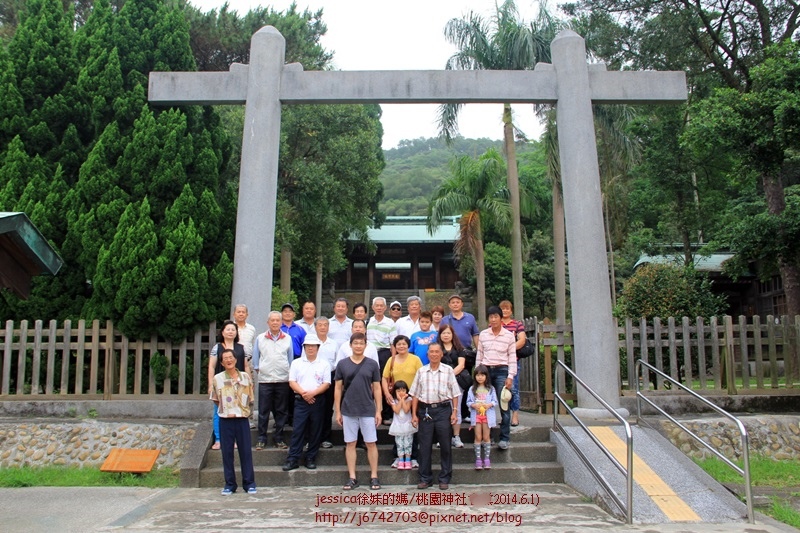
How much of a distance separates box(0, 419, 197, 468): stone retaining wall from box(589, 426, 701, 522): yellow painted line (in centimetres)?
530

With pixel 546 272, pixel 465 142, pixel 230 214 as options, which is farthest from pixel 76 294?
pixel 465 142

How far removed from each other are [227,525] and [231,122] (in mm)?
13508

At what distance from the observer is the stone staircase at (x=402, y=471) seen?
22.6 ft

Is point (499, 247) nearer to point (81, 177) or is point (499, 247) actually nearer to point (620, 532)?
point (81, 177)

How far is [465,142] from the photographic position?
313 feet

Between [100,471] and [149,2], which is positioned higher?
[149,2]

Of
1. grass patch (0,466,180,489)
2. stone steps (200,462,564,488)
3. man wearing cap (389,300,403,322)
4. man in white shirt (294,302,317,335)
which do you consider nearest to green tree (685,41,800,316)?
man wearing cap (389,300,403,322)

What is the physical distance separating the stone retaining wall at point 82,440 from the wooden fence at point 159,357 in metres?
0.56

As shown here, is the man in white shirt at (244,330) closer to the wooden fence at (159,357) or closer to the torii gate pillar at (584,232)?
the wooden fence at (159,357)

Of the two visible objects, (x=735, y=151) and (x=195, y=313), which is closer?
(x=195, y=313)

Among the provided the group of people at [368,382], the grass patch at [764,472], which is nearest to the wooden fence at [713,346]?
the grass patch at [764,472]

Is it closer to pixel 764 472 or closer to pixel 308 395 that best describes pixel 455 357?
pixel 308 395

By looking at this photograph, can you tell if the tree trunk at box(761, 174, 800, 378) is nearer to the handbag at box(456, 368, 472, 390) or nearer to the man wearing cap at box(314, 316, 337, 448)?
the handbag at box(456, 368, 472, 390)

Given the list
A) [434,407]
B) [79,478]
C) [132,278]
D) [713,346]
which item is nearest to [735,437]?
[713,346]
